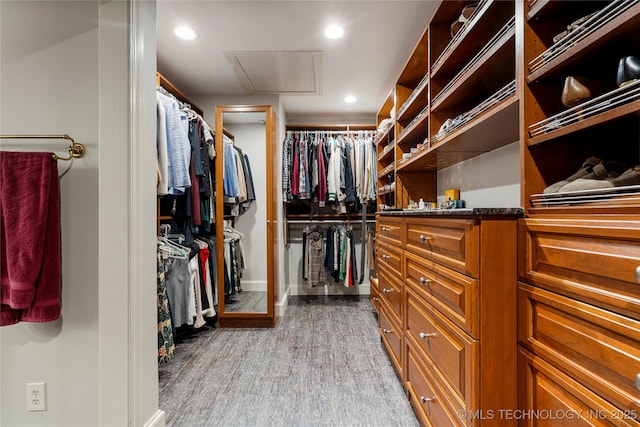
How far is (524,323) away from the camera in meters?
0.79

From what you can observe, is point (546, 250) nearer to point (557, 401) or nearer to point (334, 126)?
point (557, 401)

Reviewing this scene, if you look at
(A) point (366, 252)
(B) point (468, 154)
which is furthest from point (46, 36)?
(A) point (366, 252)

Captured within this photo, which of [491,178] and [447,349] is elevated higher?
[491,178]

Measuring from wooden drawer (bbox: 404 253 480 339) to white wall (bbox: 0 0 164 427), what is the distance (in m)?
1.22

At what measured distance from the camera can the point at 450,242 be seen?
3.19 feet

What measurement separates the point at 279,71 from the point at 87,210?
1.94m

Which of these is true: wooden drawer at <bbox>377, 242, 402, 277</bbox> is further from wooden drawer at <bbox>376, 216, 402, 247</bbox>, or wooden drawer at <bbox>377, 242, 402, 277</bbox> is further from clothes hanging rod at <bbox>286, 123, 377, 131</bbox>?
clothes hanging rod at <bbox>286, 123, 377, 131</bbox>

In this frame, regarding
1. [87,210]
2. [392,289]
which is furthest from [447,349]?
[87,210]

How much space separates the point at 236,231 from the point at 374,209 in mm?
1659

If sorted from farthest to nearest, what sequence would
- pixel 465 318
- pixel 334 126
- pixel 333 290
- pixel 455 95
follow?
pixel 333 290
pixel 334 126
pixel 455 95
pixel 465 318

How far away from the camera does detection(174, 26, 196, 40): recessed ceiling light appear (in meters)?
1.90

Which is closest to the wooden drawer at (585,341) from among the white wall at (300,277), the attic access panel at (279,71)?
the attic access panel at (279,71)

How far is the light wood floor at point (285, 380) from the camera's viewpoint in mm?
1414

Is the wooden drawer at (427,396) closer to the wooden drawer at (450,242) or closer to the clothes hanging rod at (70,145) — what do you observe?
the wooden drawer at (450,242)
